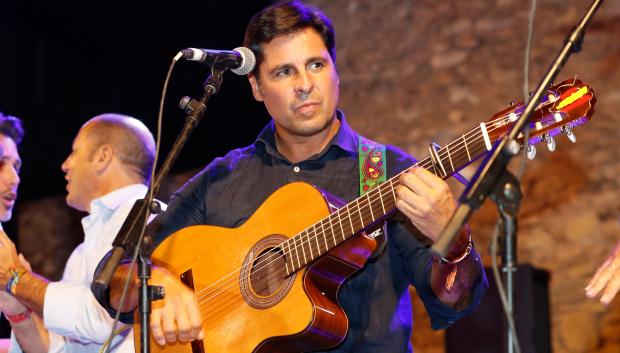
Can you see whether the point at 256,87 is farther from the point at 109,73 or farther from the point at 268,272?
the point at 109,73

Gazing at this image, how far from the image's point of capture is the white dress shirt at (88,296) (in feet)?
13.5

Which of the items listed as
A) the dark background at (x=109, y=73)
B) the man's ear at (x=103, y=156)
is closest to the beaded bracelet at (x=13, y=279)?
the man's ear at (x=103, y=156)

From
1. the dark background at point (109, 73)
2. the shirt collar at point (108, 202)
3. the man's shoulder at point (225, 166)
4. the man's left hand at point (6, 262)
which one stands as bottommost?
A: the man's left hand at point (6, 262)

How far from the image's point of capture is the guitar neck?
9.91 ft

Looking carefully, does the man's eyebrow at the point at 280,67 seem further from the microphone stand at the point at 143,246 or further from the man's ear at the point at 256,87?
the microphone stand at the point at 143,246

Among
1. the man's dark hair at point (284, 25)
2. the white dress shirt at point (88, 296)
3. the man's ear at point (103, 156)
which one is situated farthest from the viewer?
the man's ear at point (103, 156)

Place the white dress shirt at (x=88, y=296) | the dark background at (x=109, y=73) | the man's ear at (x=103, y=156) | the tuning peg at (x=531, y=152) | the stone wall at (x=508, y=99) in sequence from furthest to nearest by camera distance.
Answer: the dark background at (x=109, y=73), the stone wall at (x=508, y=99), the man's ear at (x=103, y=156), the white dress shirt at (x=88, y=296), the tuning peg at (x=531, y=152)

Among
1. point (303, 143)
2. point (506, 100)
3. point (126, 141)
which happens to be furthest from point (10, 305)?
point (506, 100)

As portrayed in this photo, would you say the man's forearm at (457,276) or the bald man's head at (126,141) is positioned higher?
the bald man's head at (126,141)

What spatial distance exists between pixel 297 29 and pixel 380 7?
4223 millimetres

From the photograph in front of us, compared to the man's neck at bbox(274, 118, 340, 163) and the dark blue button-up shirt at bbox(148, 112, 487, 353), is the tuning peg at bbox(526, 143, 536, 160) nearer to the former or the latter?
the dark blue button-up shirt at bbox(148, 112, 487, 353)

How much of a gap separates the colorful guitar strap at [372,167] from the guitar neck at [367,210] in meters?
0.17

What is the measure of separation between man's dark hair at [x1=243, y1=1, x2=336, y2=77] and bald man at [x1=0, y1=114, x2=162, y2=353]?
128 centimetres

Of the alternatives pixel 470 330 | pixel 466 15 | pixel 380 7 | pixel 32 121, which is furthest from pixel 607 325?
pixel 32 121
